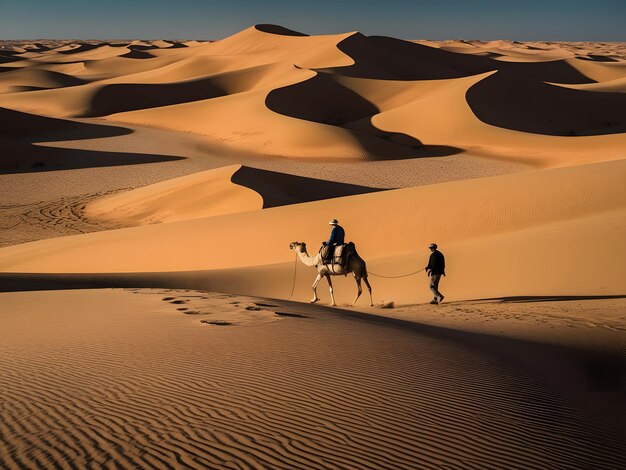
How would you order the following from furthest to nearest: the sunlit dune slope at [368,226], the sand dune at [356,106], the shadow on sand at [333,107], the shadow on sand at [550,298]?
the shadow on sand at [333,107] < the sand dune at [356,106] < the sunlit dune slope at [368,226] < the shadow on sand at [550,298]

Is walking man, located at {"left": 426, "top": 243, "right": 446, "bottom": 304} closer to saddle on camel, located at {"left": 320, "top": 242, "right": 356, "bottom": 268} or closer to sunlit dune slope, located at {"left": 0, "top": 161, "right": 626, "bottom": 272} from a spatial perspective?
saddle on camel, located at {"left": 320, "top": 242, "right": 356, "bottom": 268}

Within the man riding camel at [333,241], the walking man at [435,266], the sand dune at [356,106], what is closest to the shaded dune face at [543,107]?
the sand dune at [356,106]

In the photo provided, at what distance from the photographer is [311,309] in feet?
36.8

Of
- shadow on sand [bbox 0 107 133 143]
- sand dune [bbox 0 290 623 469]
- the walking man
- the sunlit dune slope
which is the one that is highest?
sand dune [bbox 0 290 623 469]

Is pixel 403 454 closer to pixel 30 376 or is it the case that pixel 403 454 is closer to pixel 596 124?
pixel 30 376

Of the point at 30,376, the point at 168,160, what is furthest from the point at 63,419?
the point at 168,160

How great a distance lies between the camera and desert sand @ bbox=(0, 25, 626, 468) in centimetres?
519

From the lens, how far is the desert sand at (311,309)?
17.0 feet

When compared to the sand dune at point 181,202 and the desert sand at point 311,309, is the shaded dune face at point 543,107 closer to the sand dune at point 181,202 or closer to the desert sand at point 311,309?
the desert sand at point 311,309

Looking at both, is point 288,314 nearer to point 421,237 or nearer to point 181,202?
point 421,237

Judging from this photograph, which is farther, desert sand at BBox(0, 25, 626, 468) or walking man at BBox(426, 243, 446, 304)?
walking man at BBox(426, 243, 446, 304)

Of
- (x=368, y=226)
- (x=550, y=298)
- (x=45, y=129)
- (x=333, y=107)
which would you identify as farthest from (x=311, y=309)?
(x=333, y=107)

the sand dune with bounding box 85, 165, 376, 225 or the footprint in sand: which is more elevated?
the footprint in sand

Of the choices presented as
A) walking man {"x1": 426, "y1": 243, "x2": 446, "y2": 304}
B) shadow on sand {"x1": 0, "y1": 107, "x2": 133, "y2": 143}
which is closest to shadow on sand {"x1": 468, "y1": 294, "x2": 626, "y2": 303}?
walking man {"x1": 426, "y1": 243, "x2": 446, "y2": 304}
